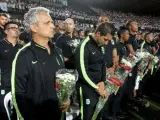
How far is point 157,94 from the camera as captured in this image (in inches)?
330

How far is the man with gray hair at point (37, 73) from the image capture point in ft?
7.92

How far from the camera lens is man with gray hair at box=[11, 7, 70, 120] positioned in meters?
2.41

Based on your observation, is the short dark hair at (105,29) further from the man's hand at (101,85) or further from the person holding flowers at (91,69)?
the man's hand at (101,85)

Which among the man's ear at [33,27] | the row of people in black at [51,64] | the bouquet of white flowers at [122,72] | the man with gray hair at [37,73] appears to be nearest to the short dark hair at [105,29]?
the row of people in black at [51,64]

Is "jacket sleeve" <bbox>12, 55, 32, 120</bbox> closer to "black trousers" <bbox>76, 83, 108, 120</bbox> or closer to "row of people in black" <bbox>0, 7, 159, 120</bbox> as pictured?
"row of people in black" <bbox>0, 7, 159, 120</bbox>

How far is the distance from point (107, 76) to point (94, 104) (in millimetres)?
535

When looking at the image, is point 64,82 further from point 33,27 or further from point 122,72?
point 122,72

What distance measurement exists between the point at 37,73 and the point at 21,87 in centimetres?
19

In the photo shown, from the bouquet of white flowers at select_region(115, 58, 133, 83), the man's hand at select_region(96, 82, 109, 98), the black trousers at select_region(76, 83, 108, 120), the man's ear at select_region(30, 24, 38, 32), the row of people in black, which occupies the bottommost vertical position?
the black trousers at select_region(76, 83, 108, 120)

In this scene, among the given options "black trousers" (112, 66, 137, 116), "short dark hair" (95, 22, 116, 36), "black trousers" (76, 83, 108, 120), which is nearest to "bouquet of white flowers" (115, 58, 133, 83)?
"black trousers" (76, 83, 108, 120)

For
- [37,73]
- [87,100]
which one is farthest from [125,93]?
[37,73]

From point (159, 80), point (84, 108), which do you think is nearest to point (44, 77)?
point (84, 108)

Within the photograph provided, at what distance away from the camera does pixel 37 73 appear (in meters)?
2.43

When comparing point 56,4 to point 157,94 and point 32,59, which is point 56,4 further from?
point 32,59
